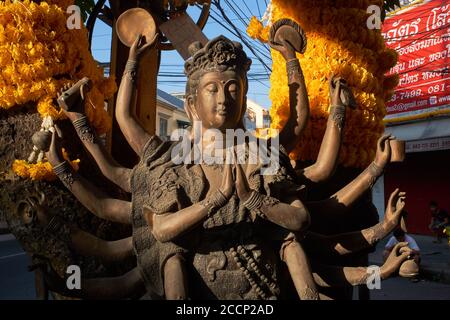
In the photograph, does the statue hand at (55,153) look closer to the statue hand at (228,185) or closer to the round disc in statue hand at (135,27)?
the round disc in statue hand at (135,27)

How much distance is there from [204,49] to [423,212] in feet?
37.5

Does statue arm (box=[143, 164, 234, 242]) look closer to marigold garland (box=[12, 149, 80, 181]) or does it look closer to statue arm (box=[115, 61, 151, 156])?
statue arm (box=[115, 61, 151, 156])

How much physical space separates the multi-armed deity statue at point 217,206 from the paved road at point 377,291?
4.19 metres

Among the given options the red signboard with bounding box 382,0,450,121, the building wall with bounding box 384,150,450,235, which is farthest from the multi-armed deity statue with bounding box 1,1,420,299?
the building wall with bounding box 384,150,450,235

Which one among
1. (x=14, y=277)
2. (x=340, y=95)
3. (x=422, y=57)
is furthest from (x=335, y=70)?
(x=422, y=57)

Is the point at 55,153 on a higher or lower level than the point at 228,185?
higher

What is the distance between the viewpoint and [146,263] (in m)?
2.30

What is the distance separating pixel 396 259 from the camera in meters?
2.19

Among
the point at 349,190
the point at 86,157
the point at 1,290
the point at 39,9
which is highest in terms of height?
the point at 39,9

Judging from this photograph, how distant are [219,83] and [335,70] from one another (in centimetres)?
100

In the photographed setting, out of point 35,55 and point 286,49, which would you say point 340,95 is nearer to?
point 286,49

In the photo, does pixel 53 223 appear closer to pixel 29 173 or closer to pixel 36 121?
pixel 29 173

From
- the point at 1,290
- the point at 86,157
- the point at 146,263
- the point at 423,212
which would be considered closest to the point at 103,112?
the point at 86,157

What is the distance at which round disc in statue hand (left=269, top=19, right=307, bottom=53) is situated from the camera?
2629 millimetres
